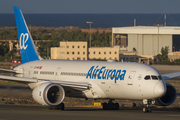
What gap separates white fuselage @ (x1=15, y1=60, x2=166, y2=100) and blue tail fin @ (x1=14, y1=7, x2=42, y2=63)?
12.1 ft

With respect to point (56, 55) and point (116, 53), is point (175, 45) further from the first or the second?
point (56, 55)

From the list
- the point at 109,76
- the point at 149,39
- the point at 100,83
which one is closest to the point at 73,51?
the point at 149,39

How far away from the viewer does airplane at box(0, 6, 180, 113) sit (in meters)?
31.0

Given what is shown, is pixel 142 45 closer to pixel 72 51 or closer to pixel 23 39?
pixel 72 51

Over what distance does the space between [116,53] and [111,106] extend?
91199 millimetres

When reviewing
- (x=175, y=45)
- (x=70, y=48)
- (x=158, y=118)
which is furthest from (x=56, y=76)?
(x=175, y=45)

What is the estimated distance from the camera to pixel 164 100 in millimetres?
35500

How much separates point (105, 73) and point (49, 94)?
17.7 ft

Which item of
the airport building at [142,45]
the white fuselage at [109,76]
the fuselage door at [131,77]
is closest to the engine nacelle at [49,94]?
the white fuselage at [109,76]

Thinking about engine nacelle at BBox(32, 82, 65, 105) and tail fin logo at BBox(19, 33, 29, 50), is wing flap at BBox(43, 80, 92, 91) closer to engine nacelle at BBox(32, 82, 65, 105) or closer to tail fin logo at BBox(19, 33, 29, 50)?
engine nacelle at BBox(32, 82, 65, 105)

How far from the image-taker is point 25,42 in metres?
44.1

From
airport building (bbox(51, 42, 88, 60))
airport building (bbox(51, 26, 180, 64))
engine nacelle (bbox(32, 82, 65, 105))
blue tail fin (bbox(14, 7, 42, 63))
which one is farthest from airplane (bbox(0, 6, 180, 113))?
airport building (bbox(51, 26, 180, 64))

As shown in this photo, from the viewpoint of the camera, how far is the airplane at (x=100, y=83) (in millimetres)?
31016

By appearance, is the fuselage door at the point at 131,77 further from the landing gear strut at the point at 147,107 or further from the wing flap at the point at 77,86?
the wing flap at the point at 77,86
